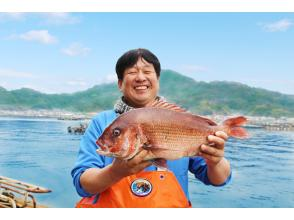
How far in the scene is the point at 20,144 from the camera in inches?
514

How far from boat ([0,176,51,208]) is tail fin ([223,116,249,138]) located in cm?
207

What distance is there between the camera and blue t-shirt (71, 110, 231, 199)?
4.58ft

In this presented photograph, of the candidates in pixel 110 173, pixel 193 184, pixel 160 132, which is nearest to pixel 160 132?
pixel 160 132

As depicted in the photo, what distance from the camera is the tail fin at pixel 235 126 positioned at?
1.25 m

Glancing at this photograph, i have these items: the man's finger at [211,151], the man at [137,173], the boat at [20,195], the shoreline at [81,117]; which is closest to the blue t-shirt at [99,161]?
the man at [137,173]

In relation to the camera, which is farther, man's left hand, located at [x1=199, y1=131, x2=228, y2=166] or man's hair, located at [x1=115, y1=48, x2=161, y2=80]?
man's hair, located at [x1=115, y1=48, x2=161, y2=80]

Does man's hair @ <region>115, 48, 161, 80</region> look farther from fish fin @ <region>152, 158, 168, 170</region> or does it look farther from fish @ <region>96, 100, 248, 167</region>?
fish fin @ <region>152, 158, 168, 170</region>

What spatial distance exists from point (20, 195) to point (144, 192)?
2163mm

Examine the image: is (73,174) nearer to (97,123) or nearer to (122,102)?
(97,123)

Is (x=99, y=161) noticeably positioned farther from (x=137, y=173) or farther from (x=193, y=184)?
(x=193, y=184)

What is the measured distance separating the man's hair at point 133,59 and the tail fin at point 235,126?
346 mm

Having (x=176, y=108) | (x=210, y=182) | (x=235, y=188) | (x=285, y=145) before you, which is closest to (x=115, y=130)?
(x=176, y=108)

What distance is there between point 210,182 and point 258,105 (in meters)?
6.49

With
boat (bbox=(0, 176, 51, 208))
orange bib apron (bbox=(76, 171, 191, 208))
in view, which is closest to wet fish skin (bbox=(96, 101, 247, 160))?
orange bib apron (bbox=(76, 171, 191, 208))
